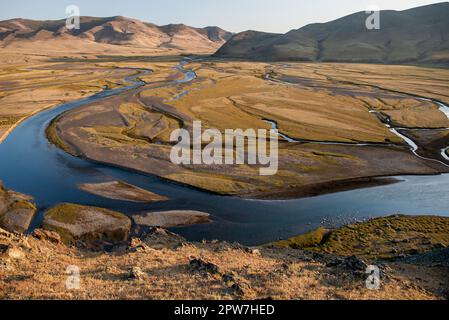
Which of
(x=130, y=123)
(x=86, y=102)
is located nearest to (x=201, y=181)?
(x=130, y=123)

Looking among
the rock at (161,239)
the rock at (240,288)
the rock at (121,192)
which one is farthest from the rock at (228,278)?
the rock at (121,192)

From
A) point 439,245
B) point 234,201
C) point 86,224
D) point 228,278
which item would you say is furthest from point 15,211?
point 439,245

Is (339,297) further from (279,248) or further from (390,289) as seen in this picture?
(279,248)

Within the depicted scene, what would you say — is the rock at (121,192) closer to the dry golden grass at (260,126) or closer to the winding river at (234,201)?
the winding river at (234,201)

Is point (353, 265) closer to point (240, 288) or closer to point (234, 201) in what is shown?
point (240, 288)

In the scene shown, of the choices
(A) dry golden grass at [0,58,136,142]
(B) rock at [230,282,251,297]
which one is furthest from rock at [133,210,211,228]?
(A) dry golden grass at [0,58,136,142]

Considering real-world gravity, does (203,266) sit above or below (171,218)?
above
